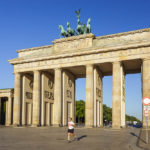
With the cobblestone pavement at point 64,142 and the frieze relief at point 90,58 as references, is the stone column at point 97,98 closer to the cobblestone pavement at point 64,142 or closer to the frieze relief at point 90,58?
the frieze relief at point 90,58

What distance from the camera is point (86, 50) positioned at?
43.6 meters

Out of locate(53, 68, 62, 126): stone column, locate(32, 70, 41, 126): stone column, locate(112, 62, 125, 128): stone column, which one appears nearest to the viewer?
locate(112, 62, 125, 128): stone column

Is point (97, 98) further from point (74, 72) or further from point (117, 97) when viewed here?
point (74, 72)

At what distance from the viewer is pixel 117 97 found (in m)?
40.8

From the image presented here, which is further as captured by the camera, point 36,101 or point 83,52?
point 36,101

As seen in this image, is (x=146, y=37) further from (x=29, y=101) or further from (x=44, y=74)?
(x=29, y=101)

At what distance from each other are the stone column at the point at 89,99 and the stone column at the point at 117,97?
400 centimetres

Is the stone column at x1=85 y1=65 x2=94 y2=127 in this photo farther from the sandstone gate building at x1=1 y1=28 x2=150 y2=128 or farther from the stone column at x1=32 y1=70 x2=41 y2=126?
the stone column at x1=32 y1=70 x2=41 y2=126

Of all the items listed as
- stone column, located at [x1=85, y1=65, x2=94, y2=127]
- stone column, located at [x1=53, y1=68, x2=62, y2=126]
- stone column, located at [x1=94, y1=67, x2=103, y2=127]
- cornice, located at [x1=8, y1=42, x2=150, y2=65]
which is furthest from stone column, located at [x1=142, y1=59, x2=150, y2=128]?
stone column, located at [x1=53, y1=68, x2=62, y2=126]

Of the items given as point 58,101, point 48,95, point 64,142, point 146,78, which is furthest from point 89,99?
point 64,142

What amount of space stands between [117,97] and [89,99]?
5.17 metres

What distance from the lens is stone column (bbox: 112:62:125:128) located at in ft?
132

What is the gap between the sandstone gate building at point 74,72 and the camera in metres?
40.8

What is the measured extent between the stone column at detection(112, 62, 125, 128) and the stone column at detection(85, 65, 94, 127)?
400 cm
